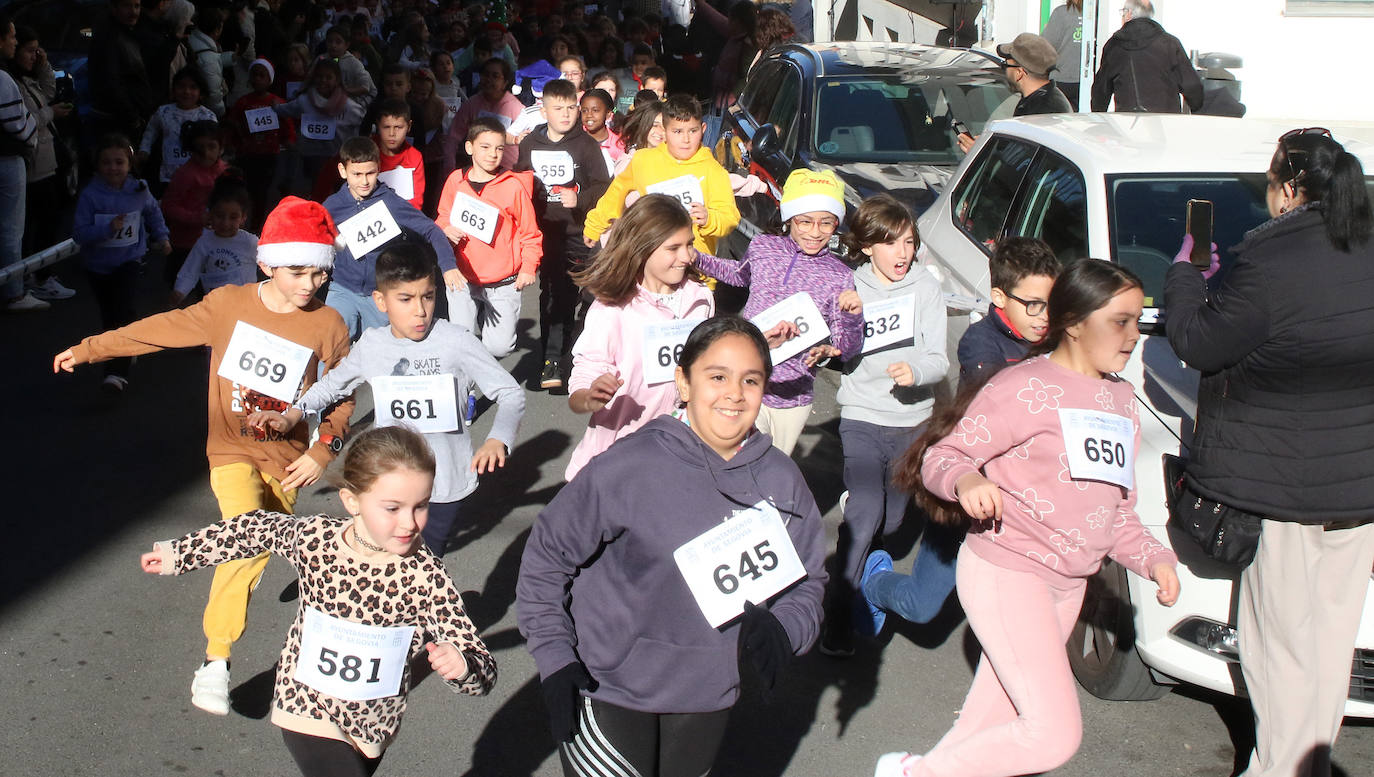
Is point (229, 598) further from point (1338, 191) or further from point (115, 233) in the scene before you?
point (115, 233)

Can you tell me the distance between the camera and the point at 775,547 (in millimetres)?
3322

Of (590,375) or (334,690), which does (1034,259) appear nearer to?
(590,375)

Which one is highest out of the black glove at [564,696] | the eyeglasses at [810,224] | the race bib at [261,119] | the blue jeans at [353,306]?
the eyeglasses at [810,224]

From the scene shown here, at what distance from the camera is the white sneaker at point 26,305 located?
10.7m

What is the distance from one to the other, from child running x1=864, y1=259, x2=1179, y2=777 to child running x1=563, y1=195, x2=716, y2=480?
4.16 feet

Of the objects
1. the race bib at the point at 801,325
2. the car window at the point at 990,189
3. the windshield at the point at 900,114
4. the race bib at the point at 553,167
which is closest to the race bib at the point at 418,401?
the race bib at the point at 801,325

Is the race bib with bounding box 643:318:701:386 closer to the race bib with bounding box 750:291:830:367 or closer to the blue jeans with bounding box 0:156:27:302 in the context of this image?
the race bib with bounding box 750:291:830:367

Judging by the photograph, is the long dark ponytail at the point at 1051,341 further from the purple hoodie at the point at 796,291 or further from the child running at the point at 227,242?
the child running at the point at 227,242

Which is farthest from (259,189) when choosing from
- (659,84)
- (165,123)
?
(659,84)

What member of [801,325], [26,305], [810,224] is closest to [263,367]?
[801,325]

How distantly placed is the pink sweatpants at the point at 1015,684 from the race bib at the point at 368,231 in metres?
4.09

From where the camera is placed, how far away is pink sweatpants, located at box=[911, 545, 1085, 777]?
3.72 metres

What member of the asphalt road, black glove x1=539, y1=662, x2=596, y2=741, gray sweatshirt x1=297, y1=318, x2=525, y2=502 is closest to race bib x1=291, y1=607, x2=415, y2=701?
black glove x1=539, y1=662, x2=596, y2=741

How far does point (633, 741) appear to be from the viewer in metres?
3.26
